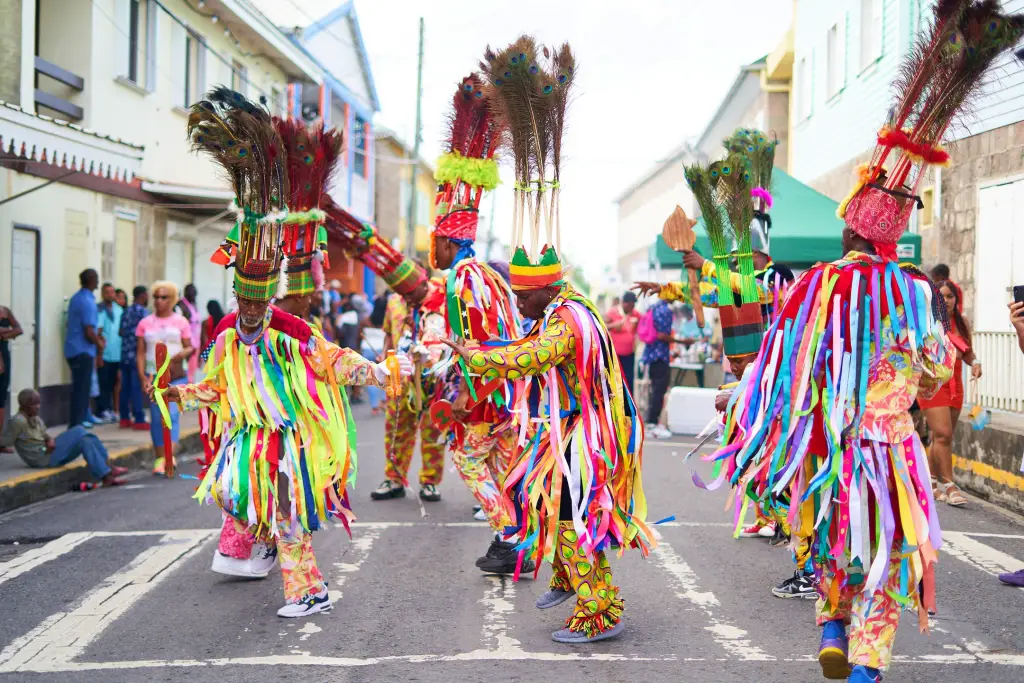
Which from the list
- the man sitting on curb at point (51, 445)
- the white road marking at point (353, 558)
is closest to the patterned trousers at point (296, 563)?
the white road marking at point (353, 558)

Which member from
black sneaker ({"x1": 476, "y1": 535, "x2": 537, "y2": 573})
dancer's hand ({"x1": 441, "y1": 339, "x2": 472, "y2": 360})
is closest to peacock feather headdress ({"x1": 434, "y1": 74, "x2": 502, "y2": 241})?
dancer's hand ({"x1": 441, "y1": 339, "x2": 472, "y2": 360})

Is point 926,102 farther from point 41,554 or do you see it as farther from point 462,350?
point 41,554

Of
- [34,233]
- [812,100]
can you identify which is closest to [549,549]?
[34,233]

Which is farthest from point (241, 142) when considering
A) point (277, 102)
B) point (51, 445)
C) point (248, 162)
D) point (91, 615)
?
point (277, 102)

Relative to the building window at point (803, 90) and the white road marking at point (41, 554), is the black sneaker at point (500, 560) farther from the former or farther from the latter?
the building window at point (803, 90)

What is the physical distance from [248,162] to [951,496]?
617cm

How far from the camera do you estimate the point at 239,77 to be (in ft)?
69.6

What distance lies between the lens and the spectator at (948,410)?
8.41 metres

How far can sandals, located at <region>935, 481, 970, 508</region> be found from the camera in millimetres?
8617

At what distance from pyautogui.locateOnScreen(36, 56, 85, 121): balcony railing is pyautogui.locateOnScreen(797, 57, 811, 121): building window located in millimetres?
13933

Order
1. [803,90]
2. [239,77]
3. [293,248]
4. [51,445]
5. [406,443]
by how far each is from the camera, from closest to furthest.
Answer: [293,248] → [406,443] → [51,445] → [239,77] → [803,90]

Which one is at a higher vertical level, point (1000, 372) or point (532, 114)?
point (532, 114)

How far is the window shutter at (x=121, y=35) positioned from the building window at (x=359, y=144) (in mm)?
15282

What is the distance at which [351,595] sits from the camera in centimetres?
565
